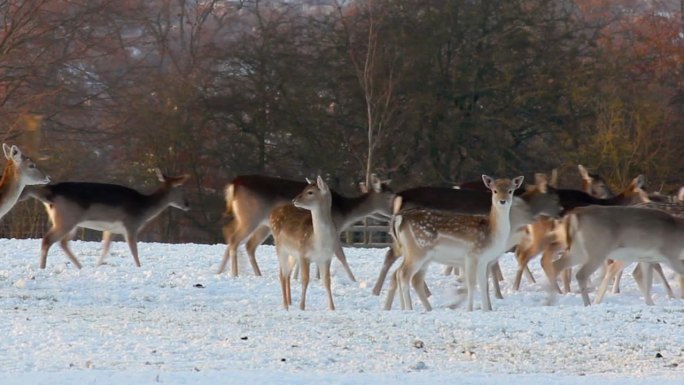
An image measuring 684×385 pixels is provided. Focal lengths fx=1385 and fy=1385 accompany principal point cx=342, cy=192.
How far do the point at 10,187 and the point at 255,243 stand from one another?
312cm

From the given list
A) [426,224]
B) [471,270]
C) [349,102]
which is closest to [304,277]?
[426,224]

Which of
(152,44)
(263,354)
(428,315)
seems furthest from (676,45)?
(263,354)

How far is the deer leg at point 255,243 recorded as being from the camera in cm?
1698

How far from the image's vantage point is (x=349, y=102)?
33906 mm

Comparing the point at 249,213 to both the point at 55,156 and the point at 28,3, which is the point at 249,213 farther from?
the point at 28,3

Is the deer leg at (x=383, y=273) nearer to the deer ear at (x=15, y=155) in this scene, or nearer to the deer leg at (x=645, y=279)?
the deer leg at (x=645, y=279)

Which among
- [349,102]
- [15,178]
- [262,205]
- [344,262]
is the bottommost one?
[344,262]

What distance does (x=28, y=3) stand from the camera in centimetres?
3312

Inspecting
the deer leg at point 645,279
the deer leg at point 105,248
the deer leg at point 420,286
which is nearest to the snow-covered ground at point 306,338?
the deer leg at point 645,279

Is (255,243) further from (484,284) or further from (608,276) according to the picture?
(484,284)

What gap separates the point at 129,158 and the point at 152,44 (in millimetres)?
7573

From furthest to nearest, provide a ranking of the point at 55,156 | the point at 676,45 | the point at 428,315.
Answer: the point at 676,45
the point at 55,156
the point at 428,315

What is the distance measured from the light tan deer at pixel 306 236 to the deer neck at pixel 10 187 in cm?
408

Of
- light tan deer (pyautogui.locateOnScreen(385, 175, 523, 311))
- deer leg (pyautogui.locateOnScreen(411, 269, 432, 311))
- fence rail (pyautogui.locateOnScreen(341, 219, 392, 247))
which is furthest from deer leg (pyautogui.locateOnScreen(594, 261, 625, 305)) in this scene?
fence rail (pyautogui.locateOnScreen(341, 219, 392, 247))
